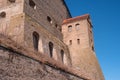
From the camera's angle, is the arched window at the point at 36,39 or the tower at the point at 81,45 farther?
the tower at the point at 81,45

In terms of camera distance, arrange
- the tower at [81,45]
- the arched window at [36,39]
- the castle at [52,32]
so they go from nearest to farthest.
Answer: the castle at [52,32]
the arched window at [36,39]
the tower at [81,45]

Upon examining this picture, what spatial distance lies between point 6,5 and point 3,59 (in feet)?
39.2

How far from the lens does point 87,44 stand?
956 inches

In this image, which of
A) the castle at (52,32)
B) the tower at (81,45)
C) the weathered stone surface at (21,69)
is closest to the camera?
the weathered stone surface at (21,69)

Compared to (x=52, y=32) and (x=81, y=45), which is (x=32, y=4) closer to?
(x=52, y=32)

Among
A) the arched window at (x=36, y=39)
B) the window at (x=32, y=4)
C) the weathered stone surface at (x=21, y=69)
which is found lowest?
the weathered stone surface at (x=21, y=69)

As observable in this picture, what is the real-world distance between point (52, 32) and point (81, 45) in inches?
189

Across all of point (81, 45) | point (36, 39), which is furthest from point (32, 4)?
point (81, 45)

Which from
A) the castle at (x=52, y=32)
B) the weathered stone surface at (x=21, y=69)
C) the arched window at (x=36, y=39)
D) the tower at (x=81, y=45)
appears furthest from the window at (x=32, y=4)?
the weathered stone surface at (x=21, y=69)

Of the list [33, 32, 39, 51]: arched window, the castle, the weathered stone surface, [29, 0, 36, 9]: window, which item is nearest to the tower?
the castle

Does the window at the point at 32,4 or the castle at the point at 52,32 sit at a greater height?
the window at the point at 32,4

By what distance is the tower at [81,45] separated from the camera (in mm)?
22141

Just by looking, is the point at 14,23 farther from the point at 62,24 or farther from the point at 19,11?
the point at 62,24

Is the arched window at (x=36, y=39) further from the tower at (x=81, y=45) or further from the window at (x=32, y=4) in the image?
the tower at (x=81, y=45)
